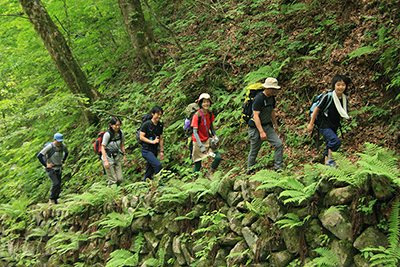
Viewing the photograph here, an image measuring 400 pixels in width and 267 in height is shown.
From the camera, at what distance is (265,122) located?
4812mm

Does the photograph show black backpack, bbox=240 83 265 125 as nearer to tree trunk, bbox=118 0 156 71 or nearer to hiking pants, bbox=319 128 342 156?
hiking pants, bbox=319 128 342 156

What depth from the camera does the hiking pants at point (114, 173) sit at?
7112 millimetres

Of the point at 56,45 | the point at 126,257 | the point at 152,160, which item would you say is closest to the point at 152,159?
the point at 152,160

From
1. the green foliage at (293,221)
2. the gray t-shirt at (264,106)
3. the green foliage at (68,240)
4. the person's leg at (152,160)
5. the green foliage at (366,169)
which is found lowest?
the green foliage at (68,240)

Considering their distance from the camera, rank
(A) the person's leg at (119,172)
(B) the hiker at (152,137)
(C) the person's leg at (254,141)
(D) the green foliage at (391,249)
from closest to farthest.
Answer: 1. (D) the green foliage at (391,249)
2. (C) the person's leg at (254,141)
3. (B) the hiker at (152,137)
4. (A) the person's leg at (119,172)

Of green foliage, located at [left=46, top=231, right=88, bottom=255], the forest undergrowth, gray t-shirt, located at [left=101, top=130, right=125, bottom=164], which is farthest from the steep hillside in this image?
green foliage, located at [left=46, top=231, right=88, bottom=255]

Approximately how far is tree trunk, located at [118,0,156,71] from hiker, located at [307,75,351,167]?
8373 millimetres

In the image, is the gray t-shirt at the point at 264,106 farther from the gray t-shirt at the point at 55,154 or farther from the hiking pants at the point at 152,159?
the gray t-shirt at the point at 55,154

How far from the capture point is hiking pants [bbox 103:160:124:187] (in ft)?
23.3

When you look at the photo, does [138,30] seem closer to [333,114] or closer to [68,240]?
[68,240]

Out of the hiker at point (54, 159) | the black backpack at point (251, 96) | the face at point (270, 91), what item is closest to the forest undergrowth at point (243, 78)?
the hiker at point (54, 159)

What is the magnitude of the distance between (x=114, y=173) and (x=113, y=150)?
27.9 inches

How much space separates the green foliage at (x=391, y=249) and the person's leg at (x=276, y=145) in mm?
1875

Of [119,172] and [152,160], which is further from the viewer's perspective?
[119,172]
